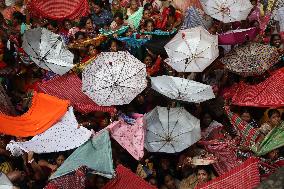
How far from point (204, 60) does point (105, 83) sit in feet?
6.18

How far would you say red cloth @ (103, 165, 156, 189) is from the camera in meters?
7.37

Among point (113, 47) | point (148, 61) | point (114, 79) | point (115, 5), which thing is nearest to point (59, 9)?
point (115, 5)

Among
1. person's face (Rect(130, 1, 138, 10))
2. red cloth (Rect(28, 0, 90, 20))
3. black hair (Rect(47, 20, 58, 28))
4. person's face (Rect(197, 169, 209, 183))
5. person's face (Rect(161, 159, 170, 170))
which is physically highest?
person's face (Rect(130, 1, 138, 10))

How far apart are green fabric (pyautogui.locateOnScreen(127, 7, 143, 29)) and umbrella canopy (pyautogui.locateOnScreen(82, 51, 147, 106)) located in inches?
64.4

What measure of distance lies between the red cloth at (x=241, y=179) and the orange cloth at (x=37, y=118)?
310 cm

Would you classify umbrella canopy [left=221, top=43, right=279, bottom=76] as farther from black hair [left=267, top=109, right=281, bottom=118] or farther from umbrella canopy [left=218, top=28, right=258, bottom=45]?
black hair [left=267, top=109, right=281, bottom=118]

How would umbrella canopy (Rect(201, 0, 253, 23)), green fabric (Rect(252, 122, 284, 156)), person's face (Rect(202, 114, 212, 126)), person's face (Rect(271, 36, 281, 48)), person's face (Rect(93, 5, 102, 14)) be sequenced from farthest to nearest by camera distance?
person's face (Rect(93, 5, 102, 14)), umbrella canopy (Rect(201, 0, 253, 23)), person's face (Rect(271, 36, 281, 48)), person's face (Rect(202, 114, 212, 126)), green fabric (Rect(252, 122, 284, 156))

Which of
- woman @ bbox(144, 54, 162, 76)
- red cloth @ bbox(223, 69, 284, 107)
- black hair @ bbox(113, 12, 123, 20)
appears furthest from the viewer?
black hair @ bbox(113, 12, 123, 20)

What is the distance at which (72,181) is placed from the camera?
7.05 metres

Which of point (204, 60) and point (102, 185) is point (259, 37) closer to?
point (204, 60)

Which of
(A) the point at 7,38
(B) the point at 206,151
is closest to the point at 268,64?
(B) the point at 206,151

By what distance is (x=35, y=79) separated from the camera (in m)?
10.3

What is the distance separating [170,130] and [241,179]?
2.26m

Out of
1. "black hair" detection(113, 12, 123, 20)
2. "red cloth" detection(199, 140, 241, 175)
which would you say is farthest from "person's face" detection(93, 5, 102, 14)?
"red cloth" detection(199, 140, 241, 175)
